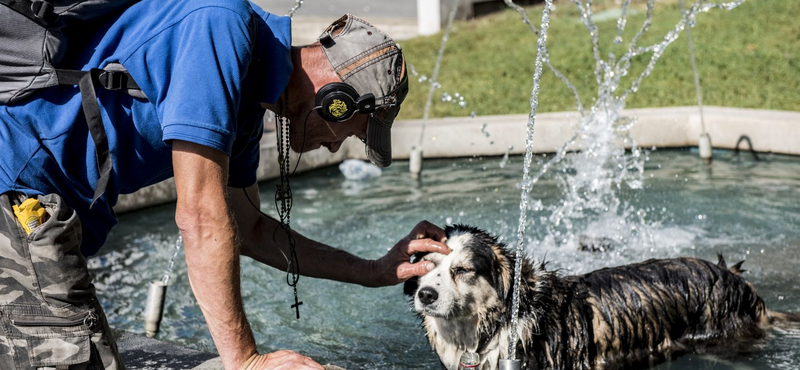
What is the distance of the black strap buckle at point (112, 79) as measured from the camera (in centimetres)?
249

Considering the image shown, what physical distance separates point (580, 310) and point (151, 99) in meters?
2.56

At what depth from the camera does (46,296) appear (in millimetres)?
2551


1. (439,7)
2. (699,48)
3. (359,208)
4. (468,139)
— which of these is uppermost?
(439,7)

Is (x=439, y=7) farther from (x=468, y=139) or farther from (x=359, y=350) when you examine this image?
(x=359, y=350)

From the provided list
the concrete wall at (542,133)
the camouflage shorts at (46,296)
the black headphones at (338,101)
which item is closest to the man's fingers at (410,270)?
the black headphones at (338,101)

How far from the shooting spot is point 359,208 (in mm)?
7543

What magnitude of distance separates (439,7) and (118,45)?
42.3 feet

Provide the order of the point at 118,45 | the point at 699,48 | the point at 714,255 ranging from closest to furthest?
1. the point at 118,45
2. the point at 714,255
3. the point at 699,48

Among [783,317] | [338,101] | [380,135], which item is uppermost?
[338,101]

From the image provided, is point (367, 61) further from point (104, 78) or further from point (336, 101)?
point (104, 78)

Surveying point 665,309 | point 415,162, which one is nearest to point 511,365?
point 665,309

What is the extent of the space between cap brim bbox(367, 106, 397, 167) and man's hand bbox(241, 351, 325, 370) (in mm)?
867

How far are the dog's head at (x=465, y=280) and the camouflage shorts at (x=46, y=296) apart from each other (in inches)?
61.9

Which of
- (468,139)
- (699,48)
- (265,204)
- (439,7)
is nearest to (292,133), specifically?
(265,204)
